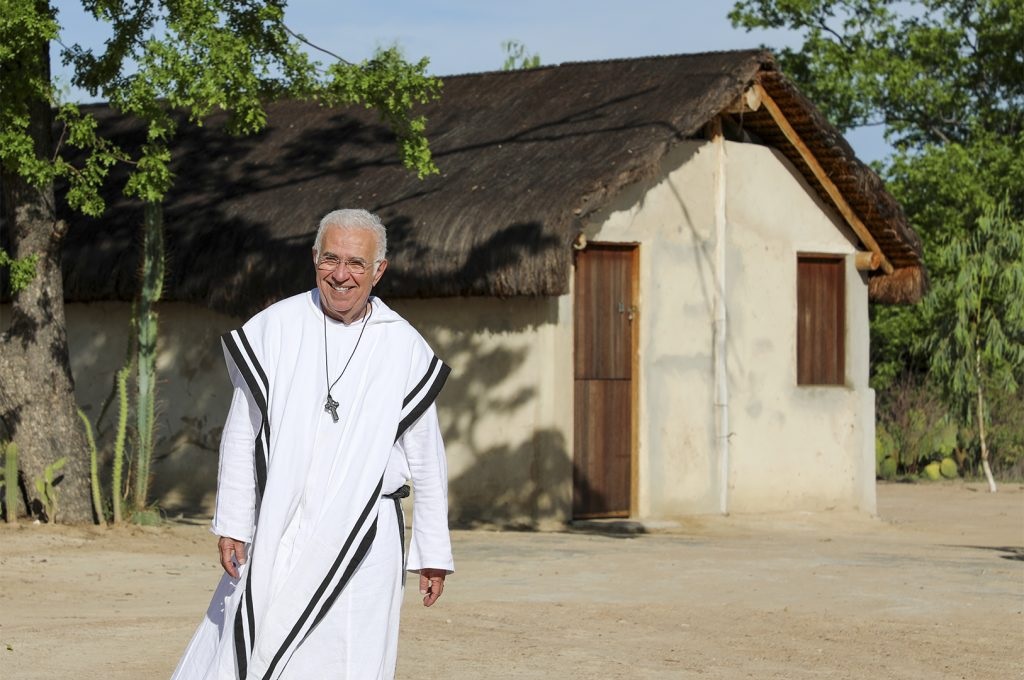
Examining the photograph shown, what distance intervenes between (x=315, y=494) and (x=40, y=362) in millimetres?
8063

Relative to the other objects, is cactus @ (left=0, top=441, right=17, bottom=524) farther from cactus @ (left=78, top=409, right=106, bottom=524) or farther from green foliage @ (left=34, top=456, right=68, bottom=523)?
cactus @ (left=78, top=409, right=106, bottom=524)

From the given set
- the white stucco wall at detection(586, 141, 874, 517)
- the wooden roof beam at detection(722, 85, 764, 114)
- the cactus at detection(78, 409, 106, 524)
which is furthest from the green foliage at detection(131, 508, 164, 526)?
the wooden roof beam at detection(722, 85, 764, 114)

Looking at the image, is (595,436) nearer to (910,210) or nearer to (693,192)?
(693,192)

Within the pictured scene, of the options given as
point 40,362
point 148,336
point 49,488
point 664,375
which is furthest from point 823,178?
point 49,488

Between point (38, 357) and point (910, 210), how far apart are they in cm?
1540

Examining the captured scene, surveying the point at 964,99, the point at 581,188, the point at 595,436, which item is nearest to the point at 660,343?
the point at 595,436

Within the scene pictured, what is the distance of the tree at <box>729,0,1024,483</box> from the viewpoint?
23.7 meters

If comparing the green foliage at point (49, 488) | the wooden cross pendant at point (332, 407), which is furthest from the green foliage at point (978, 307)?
the wooden cross pendant at point (332, 407)

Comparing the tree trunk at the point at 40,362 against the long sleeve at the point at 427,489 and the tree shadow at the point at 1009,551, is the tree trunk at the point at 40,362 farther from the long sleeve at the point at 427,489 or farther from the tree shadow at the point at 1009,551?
the long sleeve at the point at 427,489

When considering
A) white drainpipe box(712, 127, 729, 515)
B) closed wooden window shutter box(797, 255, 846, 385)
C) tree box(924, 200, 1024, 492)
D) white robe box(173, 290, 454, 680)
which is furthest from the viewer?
tree box(924, 200, 1024, 492)

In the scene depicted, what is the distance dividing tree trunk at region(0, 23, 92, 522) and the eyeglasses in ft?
25.8

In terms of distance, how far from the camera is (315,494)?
179 inches

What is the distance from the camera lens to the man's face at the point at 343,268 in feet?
15.3

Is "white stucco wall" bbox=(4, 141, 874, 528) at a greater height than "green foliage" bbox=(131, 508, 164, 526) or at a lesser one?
greater
